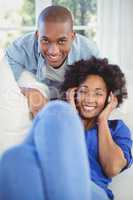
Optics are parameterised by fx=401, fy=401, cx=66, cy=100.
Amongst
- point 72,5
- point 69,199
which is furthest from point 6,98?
point 72,5

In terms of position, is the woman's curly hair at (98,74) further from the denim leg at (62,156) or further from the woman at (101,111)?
the denim leg at (62,156)

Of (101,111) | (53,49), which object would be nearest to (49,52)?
(53,49)

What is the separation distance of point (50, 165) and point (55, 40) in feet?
1.59

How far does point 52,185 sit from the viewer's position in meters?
0.90

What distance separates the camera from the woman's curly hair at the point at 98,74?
1276mm

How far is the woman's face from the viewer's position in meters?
1.25

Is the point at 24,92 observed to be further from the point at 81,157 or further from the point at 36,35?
the point at 81,157

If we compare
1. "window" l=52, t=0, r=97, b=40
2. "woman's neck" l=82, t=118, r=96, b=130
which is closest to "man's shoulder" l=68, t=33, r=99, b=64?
"woman's neck" l=82, t=118, r=96, b=130

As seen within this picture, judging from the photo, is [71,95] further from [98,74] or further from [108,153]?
[108,153]

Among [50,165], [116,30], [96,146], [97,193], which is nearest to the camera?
[50,165]

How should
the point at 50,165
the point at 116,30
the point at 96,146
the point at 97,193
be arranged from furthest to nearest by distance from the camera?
1. the point at 116,30
2. the point at 96,146
3. the point at 97,193
4. the point at 50,165

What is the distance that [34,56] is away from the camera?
1.35m

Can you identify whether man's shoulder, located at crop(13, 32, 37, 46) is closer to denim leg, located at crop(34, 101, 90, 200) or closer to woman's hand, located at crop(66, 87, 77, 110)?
woman's hand, located at crop(66, 87, 77, 110)

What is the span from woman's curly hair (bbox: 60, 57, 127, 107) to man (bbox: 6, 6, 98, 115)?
0.13ft
